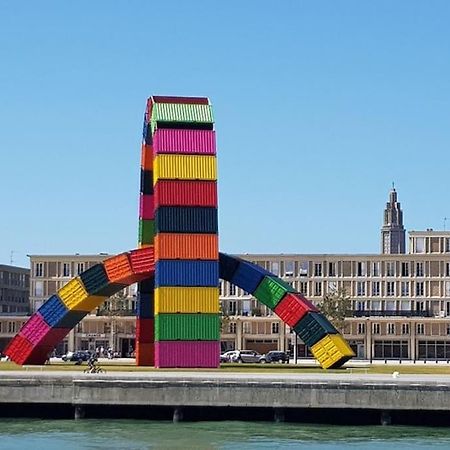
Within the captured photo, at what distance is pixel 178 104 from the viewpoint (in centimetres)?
7925

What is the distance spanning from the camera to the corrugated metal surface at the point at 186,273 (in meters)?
75.8

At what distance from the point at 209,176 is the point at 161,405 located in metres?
21.0

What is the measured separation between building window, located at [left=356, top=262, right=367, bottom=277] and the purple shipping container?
8571 cm

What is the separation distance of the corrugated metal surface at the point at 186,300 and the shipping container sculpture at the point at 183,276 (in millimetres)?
58

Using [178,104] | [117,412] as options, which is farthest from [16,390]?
[178,104]

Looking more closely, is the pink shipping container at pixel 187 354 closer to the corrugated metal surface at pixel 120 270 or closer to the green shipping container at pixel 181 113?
the corrugated metal surface at pixel 120 270

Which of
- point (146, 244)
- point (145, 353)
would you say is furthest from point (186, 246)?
point (145, 353)

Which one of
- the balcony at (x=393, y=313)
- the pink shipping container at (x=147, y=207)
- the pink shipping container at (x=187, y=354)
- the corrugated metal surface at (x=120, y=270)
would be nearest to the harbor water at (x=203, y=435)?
the pink shipping container at (x=187, y=354)

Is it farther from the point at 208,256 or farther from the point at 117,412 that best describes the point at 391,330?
the point at 117,412

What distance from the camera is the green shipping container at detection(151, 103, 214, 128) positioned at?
255 feet

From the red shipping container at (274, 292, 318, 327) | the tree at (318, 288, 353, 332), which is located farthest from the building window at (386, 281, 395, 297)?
the red shipping container at (274, 292, 318, 327)

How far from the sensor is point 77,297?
80062mm

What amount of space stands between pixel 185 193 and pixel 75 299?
1015cm

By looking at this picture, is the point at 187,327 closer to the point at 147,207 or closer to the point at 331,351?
the point at 331,351
